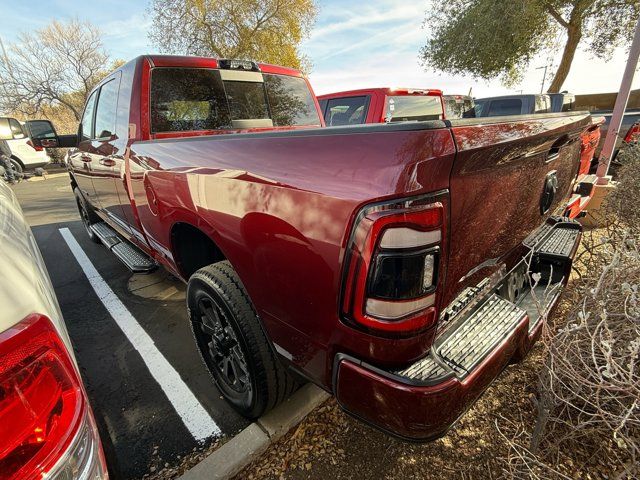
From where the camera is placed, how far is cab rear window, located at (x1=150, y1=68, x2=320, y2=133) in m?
2.70

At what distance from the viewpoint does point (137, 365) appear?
2.64 metres

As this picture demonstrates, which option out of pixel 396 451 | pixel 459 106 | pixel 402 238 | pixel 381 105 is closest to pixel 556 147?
pixel 402 238

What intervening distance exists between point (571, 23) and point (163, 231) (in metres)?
18.6

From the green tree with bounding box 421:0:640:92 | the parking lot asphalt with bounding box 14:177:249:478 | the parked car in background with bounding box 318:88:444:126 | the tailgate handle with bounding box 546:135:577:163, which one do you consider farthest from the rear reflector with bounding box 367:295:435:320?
the green tree with bounding box 421:0:640:92

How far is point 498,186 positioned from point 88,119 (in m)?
4.69

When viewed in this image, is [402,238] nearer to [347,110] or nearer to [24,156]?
[347,110]

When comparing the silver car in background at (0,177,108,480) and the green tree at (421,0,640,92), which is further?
the green tree at (421,0,640,92)

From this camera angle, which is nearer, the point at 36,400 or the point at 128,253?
the point at 36,400

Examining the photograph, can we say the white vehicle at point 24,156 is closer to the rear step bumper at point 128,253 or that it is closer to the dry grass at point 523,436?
the rear step bumper at point 128,253

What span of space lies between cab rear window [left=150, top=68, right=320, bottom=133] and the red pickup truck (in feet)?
1.78

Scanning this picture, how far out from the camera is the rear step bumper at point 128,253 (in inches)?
120

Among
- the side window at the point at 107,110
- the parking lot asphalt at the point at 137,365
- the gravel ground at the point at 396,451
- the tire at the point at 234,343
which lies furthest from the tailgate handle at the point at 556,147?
the side window at the point at 107,110

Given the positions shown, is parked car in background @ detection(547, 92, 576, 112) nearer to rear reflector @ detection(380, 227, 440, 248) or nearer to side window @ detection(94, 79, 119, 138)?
side window @ detection(94, 79, 119, 138)

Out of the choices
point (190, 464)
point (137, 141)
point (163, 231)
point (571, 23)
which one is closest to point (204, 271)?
point (163, 231)
